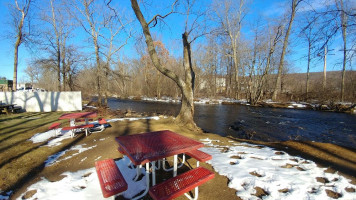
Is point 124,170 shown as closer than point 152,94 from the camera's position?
Yes

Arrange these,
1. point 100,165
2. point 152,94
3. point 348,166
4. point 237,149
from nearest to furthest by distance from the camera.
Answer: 1. point 100,165
2. point 348,166
3. point 237,149
4. point 152,94

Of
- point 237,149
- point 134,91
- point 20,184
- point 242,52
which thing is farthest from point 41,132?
point 134,91

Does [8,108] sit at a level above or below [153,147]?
below

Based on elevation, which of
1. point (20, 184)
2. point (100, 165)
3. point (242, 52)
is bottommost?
point (20, 184)

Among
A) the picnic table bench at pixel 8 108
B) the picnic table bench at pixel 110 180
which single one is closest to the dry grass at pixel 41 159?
the picnic table bench at pixel 110 180

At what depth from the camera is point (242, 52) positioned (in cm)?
2406

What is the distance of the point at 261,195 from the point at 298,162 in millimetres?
1850

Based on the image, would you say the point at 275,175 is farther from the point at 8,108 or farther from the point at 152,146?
the point at 8,108

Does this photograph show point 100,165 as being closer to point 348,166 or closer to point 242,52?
point 348,166

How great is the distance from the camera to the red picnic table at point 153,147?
2279 mm

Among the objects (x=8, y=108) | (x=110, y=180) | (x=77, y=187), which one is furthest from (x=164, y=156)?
(x=8, y=108)

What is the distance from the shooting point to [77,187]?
2.80 metres

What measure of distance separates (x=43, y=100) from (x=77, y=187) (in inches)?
505

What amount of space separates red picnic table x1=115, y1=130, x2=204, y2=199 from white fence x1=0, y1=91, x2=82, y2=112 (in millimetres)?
12452
